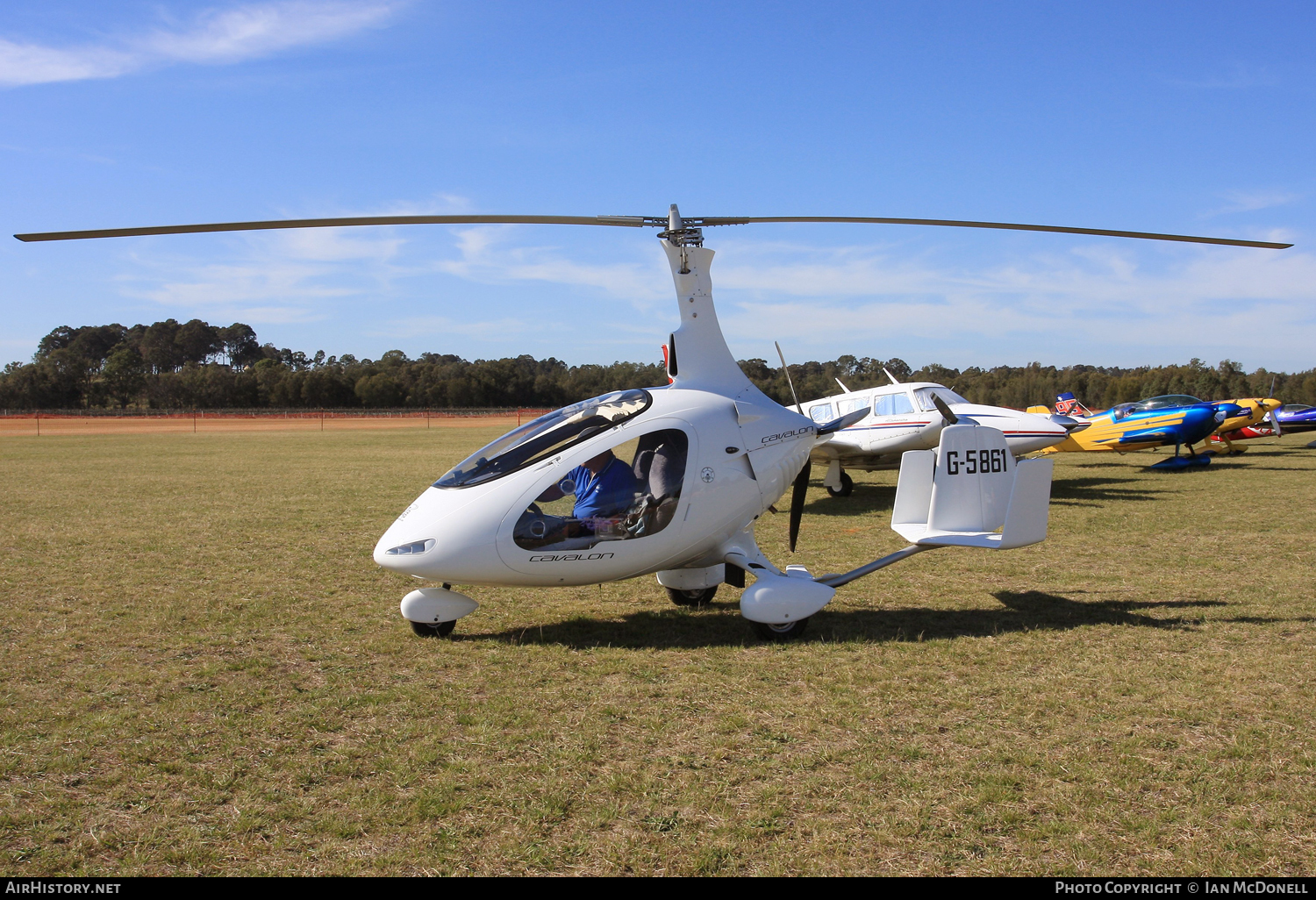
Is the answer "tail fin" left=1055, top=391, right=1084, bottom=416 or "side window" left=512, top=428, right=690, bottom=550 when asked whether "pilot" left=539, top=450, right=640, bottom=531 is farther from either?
"tail fin" left=1055, top=391, right=1084, bottom=416

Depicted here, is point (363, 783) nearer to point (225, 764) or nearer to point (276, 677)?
point (225, 764)

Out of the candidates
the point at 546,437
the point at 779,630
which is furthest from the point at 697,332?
the point at 779,630

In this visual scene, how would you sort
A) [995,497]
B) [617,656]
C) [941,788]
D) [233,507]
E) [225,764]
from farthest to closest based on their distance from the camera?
[233,507], [995,497], [617,656], [225,764], [941,788]

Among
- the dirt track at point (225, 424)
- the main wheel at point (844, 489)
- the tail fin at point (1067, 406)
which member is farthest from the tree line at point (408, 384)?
the main wheel at point (844, 489)

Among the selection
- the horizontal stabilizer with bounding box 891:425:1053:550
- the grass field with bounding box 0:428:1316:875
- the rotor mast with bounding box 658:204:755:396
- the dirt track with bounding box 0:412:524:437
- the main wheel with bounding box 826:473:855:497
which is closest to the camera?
the grass field with bounding box 0:428:1316:875

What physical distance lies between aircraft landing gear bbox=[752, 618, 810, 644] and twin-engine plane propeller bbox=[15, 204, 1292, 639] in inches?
0.6

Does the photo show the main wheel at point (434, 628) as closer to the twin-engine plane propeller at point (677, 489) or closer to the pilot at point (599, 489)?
the twin-engine plane propeller at point (677, 489)

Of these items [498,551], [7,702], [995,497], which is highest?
[995,497]

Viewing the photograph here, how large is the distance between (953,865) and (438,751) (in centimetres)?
257

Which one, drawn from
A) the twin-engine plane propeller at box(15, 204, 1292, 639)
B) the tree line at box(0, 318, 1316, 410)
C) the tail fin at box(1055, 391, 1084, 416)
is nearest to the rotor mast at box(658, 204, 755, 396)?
the twin-engine plane propeller at box(15, 204, 1292, 639)

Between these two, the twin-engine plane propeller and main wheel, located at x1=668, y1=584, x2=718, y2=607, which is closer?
the twin-engine plane propeller

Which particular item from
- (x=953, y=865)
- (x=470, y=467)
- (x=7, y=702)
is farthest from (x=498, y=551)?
(x=953, y=865)

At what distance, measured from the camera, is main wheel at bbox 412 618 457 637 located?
656 cm

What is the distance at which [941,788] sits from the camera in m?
3.88
